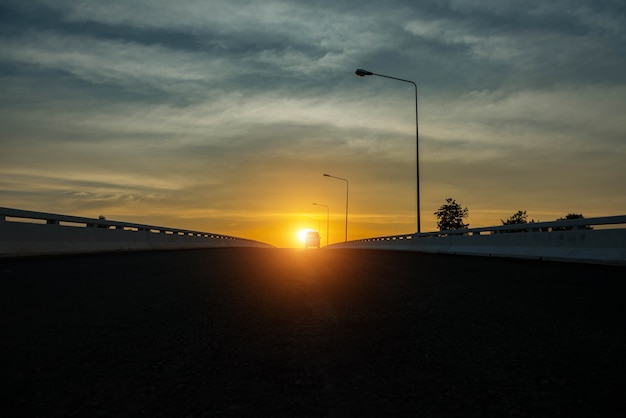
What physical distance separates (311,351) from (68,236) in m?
15.4

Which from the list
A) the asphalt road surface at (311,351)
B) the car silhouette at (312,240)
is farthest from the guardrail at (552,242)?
the car silhouette at (312,240)

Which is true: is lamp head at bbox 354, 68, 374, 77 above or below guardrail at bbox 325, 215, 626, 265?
above

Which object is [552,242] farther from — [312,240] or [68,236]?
[312,240]

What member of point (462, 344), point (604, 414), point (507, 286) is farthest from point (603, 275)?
point (604, 414)

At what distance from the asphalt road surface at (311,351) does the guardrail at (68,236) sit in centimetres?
664

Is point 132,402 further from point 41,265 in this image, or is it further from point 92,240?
point 92,240

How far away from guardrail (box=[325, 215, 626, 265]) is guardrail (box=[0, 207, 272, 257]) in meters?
12.7

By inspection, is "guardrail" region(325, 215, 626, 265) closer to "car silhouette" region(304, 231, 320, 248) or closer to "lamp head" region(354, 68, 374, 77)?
"lamp head" region(354, 68, 374, 77)

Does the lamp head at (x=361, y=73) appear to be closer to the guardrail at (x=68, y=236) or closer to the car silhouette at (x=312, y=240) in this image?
the guardrail at (x=68, y=236)

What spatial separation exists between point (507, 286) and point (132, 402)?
25.0 ft

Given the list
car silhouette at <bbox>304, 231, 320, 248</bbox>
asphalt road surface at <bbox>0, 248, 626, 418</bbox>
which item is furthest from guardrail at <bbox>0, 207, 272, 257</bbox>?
car silhouette at <bbox>304, 231, 320, 248</bbox>

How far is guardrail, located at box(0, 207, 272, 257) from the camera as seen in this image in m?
15.3

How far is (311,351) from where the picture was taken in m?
4.95

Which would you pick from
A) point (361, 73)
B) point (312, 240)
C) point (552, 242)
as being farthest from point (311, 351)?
point (312, 240)
